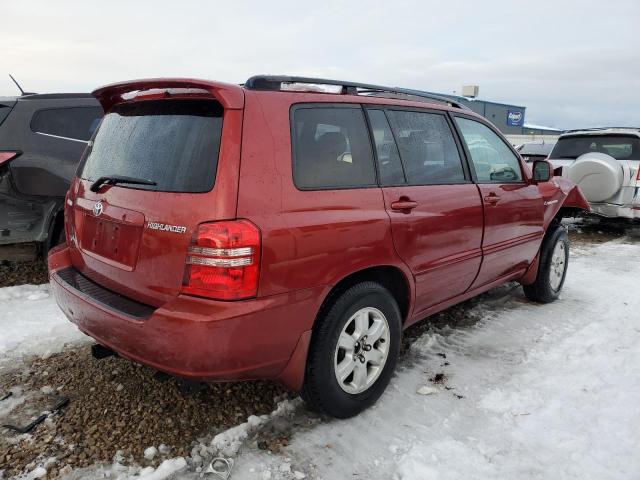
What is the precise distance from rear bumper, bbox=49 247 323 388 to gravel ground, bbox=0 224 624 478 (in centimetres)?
30

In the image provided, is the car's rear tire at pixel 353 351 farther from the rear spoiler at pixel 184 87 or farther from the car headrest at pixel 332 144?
the rear spoiler at pixel 184 87

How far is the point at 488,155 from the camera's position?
11.9ft

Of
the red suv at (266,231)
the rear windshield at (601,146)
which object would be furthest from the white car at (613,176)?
the red suv at (266,231)

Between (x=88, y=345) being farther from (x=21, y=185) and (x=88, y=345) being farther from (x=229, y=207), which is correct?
(x=229, y=207)

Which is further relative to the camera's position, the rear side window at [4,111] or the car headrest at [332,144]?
the rear side window at [4,111]

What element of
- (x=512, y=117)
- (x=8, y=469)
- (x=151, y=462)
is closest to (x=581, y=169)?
(x=151, y=462)

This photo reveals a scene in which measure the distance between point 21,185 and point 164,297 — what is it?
9.92ft

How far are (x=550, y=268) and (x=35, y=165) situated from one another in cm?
478

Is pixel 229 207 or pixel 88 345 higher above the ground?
pixel 229 207

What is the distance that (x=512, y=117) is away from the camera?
4381 cm

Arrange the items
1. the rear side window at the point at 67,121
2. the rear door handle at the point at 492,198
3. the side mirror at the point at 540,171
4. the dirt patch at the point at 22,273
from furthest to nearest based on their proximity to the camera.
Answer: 1. the dirt patch at the point at 22,273
2. the rear side window at the point at 67,121
3. the side mirror at the point at 540,171
4. the rear door handle at the point at 492,198

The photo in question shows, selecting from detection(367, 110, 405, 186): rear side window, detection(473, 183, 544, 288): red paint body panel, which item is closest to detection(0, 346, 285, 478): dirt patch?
detection(367, 110, 405, 186): rear side window

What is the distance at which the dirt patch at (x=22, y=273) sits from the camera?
4.81 m

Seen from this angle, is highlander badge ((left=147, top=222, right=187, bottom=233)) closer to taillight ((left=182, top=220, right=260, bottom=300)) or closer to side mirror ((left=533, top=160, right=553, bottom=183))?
taillight ((left=182, top=220, right=260, bottom=300))
